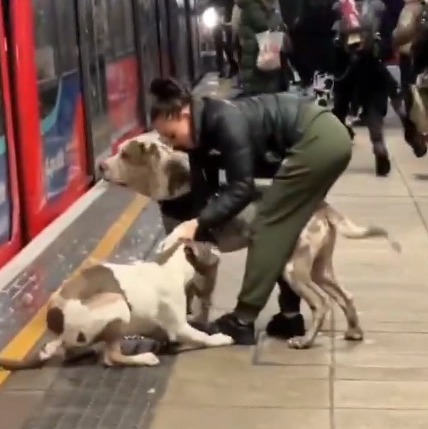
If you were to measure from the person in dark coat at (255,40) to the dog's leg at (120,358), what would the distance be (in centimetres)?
638

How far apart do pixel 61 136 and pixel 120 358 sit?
402 centimetres

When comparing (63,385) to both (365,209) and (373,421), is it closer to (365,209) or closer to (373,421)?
(373,421)

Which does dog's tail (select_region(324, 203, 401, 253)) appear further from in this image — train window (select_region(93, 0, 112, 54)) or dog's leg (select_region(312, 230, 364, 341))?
train window (select_region(93, 0, 112, 54))

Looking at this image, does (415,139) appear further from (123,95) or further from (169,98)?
(169,98)

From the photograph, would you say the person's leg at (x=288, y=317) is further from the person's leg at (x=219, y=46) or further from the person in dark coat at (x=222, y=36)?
the person's leg at (x=219, y=46)

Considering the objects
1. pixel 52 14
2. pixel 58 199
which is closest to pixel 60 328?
pixel 58 199

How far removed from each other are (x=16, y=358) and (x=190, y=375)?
0.88 metres

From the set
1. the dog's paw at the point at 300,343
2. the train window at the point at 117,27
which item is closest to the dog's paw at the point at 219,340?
the dog's paw at the point at 300,343

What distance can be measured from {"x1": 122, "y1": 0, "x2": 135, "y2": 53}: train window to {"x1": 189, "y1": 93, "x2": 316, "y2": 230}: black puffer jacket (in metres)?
7.77

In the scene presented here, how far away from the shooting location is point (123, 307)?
493 centimetres

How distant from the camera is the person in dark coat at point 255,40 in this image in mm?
11062

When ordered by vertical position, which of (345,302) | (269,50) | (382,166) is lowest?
(382,166)

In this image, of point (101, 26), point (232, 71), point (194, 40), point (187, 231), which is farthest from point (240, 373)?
point (194, 40)

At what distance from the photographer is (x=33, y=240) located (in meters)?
7.57
